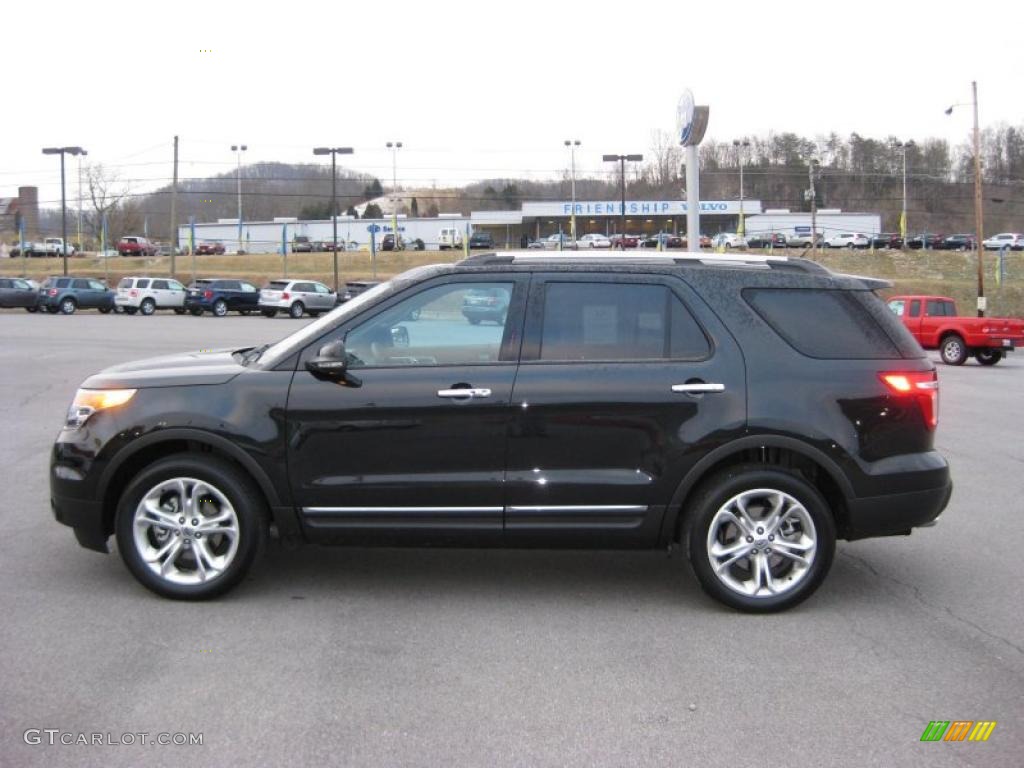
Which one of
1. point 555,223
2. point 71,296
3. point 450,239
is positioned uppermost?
point 555,223

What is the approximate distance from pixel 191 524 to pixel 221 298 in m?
40.4

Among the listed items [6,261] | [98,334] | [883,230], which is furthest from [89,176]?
[883,230]

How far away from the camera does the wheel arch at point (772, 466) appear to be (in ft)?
15.5

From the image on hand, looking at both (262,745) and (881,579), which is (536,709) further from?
(881,579)

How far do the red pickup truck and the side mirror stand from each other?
1966 centimetres

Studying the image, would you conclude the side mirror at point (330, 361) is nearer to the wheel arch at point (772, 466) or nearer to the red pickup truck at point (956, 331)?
the wheel arch at point (772, 466)

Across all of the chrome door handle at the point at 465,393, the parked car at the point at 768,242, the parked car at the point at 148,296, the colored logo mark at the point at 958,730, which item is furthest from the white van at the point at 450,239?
the colored logo mark at the point at 958,730

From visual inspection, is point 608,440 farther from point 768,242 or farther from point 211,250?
point 211,250

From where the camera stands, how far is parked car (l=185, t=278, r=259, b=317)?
42.8 meters

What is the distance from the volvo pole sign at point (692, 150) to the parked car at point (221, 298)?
109 feet

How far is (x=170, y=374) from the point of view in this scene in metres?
4.94

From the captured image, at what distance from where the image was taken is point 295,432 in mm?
4738

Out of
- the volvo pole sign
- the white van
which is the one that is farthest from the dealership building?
the volvo pole sign

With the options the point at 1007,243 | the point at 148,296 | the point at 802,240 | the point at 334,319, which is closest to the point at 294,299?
the point at 148,296
